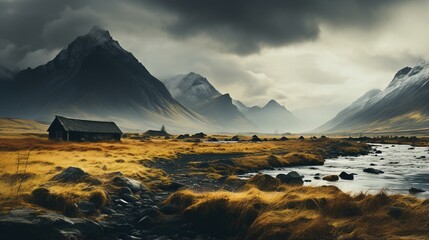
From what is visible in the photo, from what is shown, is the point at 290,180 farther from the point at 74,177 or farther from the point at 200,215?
the point at 74,177

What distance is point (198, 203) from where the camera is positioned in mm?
18797

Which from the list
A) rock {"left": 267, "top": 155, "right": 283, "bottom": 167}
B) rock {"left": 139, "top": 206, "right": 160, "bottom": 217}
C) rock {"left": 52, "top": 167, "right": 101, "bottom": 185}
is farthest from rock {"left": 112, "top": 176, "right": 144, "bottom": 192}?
rock {"left": 267, "top": 155, "right": 283, "bottom": 167}

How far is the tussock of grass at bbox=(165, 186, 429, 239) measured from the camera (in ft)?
47.8

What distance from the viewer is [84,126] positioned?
343ft

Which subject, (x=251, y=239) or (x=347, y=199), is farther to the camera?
(x=347, y=199)

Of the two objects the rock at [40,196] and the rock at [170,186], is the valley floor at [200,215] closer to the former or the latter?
the rock at [40,196]

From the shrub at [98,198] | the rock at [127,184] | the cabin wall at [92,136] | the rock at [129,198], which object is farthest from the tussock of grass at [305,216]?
the cabin wall at [92,136]

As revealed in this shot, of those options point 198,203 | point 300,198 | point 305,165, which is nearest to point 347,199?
point 300,198

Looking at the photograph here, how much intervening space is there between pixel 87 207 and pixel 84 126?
91157 mm

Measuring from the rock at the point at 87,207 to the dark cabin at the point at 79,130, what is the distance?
83271mm

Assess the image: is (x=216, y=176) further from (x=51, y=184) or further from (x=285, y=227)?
(x=285, y=227)

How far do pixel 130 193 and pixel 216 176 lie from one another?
14.7m

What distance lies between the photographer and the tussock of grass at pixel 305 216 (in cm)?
1457

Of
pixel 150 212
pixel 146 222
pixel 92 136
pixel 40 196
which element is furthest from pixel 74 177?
pixel 92 136
